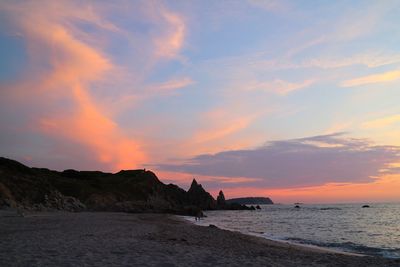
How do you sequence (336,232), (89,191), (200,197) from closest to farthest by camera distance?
(336,232) → (89,191) → (200,197)

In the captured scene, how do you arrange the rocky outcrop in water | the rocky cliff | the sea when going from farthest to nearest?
the rocky outcrop in water
the rocky cliff
the sea

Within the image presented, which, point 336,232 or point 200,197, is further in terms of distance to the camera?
point 200,197

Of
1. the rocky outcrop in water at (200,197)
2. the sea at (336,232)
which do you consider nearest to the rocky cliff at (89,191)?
the rocky outcrop in water at (200,197)

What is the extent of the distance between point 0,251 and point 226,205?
166 m

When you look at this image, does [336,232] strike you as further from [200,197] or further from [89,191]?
[200,197]

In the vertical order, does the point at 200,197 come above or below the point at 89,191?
above

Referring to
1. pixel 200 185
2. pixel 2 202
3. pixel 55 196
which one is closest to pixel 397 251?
pixel 2 202

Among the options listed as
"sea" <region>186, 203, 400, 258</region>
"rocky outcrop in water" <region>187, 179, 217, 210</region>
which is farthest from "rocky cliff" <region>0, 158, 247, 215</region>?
"sea" <region>186, 203, 400, 258</region>

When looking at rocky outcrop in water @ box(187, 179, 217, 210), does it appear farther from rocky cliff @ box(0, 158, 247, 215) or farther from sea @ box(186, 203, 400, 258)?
sea @ box(186, 203, 400, 258)

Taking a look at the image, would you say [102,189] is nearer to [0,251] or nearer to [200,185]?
[200,185]

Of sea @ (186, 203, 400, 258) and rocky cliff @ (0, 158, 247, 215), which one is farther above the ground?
rocky cliff @ (0, 158, 247, 215)

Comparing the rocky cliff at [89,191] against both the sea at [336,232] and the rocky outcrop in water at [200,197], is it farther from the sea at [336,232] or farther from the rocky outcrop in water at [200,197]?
the sea at [336,232]

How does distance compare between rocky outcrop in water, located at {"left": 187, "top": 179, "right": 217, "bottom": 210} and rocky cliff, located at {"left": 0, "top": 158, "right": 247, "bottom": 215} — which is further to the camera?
rocky outcrop in water, located at {"left": 187, "top": 179, "right": 217, "bottom": 210}

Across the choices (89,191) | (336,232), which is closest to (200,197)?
(89,191)
